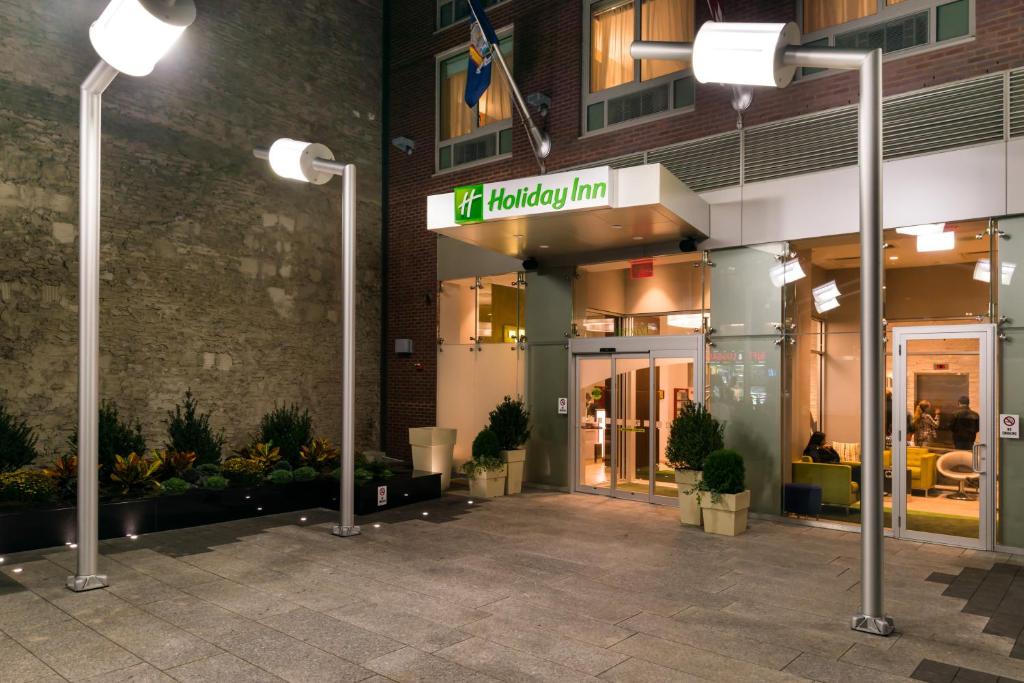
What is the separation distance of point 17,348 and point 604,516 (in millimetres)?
7871

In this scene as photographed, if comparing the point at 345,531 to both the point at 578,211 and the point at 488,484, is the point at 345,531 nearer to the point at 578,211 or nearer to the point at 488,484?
the point at 488,484

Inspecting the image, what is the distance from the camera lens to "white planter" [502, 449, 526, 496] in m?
10.8

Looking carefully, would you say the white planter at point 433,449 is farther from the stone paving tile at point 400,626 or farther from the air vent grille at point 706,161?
the stone paving tile at point 400,626

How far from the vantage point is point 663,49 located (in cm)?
514

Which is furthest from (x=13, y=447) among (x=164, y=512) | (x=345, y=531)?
(x=345, y=531)

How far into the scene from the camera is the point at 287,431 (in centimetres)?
1144

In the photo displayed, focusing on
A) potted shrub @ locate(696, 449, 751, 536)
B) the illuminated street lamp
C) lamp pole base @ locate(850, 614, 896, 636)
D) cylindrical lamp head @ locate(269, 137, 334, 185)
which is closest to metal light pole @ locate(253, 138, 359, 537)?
cylindrical lamp head @ locate(269, 137, 334, 185)

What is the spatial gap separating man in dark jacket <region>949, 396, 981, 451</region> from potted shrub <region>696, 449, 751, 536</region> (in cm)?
227

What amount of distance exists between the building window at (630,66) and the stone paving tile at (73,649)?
29.7 ft

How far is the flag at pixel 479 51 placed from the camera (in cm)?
1080

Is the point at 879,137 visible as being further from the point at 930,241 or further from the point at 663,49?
the point at 930,241

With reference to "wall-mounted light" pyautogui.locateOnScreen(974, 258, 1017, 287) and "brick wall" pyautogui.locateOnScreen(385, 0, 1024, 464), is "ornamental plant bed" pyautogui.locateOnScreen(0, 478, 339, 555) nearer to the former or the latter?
"brick wall" pyautogui.locateOnScreen(385, 0, 1024, 464)

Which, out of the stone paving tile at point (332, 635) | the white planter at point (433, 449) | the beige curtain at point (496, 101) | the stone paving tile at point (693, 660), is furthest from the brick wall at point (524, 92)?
the stone paving tile at point (332, 635)

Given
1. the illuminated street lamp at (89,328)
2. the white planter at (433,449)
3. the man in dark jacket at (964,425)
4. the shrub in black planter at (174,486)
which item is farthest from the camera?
the white planter at (433,449)
